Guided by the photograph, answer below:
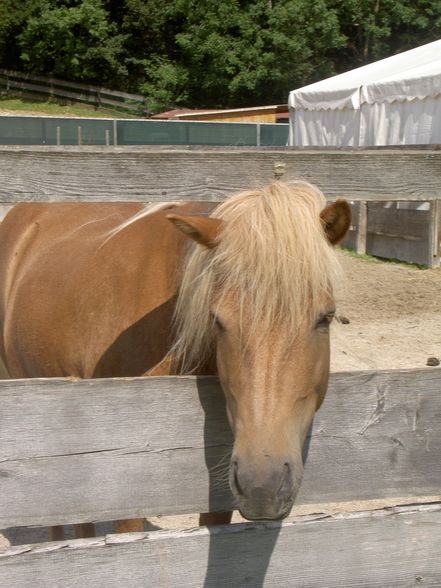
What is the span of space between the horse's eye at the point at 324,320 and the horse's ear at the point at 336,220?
0.78 feet

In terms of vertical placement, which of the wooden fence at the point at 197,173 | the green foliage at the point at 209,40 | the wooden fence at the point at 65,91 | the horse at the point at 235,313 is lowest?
the horse at the point at 235,313

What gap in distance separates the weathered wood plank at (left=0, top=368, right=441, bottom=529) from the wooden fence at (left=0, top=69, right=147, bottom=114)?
36.4 metres

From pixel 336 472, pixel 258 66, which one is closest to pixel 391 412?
pixel 336 472

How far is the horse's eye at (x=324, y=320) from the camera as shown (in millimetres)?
2125

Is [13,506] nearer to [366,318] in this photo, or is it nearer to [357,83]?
[366,318]

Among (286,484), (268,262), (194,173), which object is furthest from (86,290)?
(286,484)

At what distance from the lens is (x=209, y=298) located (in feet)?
7.36

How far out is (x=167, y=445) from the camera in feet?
7.23

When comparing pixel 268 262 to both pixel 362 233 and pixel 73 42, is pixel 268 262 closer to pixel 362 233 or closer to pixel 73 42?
pixel 362 233

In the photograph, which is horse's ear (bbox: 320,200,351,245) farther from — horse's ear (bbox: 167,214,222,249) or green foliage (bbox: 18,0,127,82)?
green foliage (bbox: 18,0,127,82)

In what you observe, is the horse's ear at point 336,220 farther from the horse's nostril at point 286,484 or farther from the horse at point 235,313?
the horse's nostril at point 286,484

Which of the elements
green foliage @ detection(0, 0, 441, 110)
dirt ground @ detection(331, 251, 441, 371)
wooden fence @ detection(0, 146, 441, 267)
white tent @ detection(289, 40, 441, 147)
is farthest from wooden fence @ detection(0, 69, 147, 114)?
wooden fence @ detection(0, 146, 441, 267)

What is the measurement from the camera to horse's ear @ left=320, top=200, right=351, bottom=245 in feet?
7.16

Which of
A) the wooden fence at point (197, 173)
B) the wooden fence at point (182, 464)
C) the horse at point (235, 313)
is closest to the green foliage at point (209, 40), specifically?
the horse at point (235, 313)
